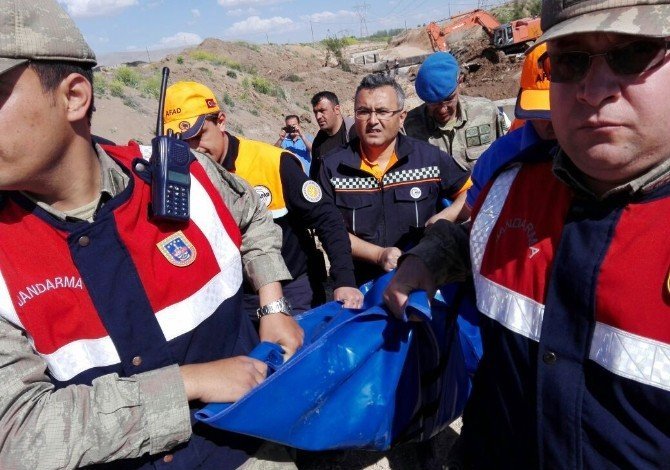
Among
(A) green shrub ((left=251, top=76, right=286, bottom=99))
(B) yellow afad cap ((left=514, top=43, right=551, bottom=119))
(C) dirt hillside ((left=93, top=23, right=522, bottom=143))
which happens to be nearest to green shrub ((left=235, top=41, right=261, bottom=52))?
(C) dirt hillside ((left=93, top=23, right=522, bottom=143))

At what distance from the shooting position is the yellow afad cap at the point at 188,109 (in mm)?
3049

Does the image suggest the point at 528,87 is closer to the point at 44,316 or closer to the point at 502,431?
the point at 502,431

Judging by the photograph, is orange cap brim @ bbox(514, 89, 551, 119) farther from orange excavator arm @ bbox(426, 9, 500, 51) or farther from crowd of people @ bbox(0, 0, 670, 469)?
orange excavator arm @ bbox(426, 9, 500, 51)

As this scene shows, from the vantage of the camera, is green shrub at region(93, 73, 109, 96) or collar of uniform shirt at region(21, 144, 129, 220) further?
green shrub at region(93, 73, 109, 96)

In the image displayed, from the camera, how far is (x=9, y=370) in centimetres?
117

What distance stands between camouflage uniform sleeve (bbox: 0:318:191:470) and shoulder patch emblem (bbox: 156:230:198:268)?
31 cm

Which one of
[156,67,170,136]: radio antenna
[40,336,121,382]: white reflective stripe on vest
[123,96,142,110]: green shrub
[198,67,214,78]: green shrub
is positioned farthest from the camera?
[198,67,214,78]: green shrub

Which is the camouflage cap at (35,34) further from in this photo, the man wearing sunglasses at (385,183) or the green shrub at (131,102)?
the green shrub at (131,102)

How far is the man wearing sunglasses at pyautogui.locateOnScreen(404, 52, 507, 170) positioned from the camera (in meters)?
4.43

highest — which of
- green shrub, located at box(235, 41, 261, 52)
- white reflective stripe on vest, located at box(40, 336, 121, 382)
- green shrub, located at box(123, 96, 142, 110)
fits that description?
green shrub, located at box(235, 41, 261, 52)

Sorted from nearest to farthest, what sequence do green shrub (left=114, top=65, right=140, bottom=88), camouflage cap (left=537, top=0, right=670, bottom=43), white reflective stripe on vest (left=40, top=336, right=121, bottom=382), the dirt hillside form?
camouflage cap (left=537, top=0, right=670, bottom=43) → white reflective stripe on vest (left=40, top=336, right=121, bottom=382) → the dirt hillside → green shrub (left=114, top=65, right=140, bottom=88)

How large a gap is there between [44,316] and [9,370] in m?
0.14

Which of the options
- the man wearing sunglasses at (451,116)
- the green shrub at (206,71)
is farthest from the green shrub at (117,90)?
the man wearing sunglasses at (451,116)

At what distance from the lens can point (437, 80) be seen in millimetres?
4391
